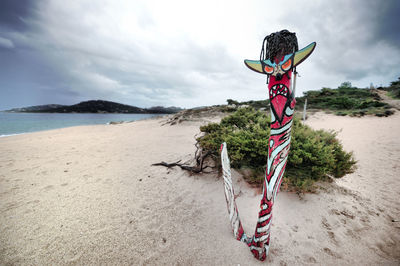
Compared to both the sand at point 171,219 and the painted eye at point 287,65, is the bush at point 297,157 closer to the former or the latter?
the sand at point 171,219

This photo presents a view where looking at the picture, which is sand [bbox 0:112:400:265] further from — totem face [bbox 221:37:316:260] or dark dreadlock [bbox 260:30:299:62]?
dark dreadlock [bbox 260:30:299:62]

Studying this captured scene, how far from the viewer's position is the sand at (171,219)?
2.19 m

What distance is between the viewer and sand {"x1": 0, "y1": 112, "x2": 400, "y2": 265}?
219cm

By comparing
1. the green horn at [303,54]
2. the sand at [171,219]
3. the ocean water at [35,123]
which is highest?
the green horn at [303,54]

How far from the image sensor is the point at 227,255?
85.7 inches

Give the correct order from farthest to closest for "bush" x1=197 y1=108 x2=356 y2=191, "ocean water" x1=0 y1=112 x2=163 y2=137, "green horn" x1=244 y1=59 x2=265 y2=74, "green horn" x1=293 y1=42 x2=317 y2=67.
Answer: "ocean water" x1=0 y1=112 x2=163 y2=137
"bush" x1=197 y1=108 x2=356 y2=191
"green horn" x1=244 y1=59 x2=265 y2=74
"green horn" x1=293 y1=42 x2=317 y2=67

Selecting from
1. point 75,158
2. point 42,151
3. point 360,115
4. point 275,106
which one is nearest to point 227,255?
point 275,106

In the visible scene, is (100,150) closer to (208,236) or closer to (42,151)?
(42,151)

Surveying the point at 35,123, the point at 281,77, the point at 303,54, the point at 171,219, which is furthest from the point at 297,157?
the point at 35,123

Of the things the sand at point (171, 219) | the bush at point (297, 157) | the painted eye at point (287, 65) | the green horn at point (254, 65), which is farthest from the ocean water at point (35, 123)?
the painted eye at point (287, 65)

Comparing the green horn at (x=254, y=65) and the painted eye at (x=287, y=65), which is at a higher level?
the green horn at (x=254, y=65)

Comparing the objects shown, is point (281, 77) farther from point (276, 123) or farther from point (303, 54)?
point (276, 123)

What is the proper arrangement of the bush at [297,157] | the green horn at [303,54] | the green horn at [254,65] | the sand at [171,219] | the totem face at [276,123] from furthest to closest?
the bush at [297,157]
the sand at [171,219]
the green horn at [254,65]
the totem face at [276,123]
the green horn at [303,54]

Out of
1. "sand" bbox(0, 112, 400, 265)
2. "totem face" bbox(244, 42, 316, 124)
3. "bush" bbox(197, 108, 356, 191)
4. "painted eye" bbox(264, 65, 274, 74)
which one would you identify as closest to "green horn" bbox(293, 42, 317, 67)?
"totem face" bbox(244, 42, 316, 124)
